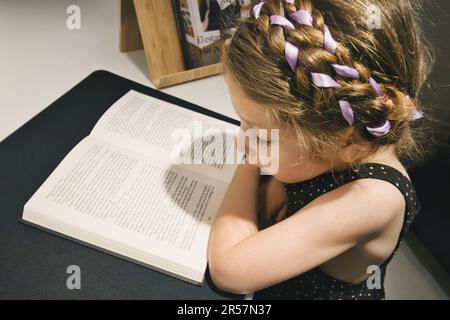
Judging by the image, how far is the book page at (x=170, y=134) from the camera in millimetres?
712

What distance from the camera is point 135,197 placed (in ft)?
2.02

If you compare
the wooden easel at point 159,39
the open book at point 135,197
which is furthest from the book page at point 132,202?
the wooden easel at point 159,39

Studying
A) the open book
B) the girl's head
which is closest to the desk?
the open book

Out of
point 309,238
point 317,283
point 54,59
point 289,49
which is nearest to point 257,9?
point 289,49

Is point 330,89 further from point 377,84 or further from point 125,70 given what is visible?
point 125,70

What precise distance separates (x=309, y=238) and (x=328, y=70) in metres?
0.22

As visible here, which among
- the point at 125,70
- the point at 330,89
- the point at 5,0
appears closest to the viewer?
the point at 330,89

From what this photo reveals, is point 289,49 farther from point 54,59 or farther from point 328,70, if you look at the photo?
point 54,59

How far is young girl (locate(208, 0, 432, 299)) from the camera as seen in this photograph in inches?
17.3

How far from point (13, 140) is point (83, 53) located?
0.33 m
